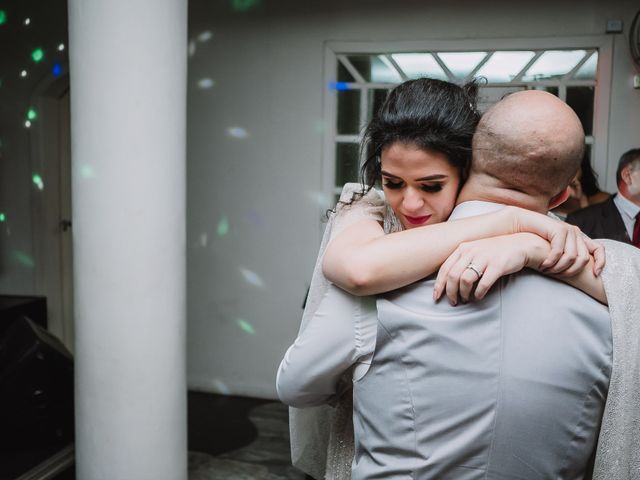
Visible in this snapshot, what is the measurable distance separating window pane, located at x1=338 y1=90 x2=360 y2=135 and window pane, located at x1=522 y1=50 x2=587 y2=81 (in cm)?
115

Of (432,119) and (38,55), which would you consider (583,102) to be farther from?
(38,55)

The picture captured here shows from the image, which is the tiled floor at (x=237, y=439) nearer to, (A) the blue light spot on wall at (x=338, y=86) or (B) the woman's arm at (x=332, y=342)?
(A) the blue light spot on wall at (x=338, y=86)

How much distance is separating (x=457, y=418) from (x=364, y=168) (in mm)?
618

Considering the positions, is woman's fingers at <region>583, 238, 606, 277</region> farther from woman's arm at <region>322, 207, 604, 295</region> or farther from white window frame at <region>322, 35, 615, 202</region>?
white window frame at <region>322, 35, 615, 202</region>

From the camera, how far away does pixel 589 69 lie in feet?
12.2

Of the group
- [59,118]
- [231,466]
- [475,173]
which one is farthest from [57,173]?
[475,173]

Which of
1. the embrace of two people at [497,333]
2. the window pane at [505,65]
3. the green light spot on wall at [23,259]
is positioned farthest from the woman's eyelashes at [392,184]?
the green light spot on wall at [23,259]

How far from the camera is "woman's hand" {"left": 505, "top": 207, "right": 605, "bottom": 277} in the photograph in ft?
2.85

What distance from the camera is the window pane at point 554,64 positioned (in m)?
3.74

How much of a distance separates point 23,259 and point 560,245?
15.4ft

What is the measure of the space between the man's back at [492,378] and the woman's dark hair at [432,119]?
0.29 metres

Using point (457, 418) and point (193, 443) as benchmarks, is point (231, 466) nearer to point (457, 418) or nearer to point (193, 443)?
point (193, 443)

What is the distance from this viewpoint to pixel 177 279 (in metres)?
2.52

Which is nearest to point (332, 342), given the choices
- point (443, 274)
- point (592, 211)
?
point (443, 274)
